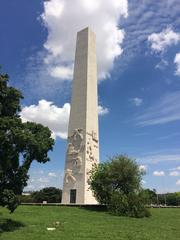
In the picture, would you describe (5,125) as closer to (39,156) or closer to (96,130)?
(39,156)

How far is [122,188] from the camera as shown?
1406 inches

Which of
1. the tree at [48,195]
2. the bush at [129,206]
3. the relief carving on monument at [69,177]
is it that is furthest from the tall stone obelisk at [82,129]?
the tree at [48,195]

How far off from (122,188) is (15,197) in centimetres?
1873

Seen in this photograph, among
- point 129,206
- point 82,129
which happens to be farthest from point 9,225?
point 82,129

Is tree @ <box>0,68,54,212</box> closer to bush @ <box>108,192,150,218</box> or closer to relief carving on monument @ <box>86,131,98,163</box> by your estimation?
bush @ <box>108,192,150,218</box>

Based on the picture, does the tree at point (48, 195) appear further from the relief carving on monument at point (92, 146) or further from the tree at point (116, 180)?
the tree at point (116, 180)

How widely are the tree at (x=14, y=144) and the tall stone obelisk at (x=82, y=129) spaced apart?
22848 millimetres

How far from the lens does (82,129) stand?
1754 inches

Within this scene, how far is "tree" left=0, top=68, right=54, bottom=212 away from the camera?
18.6 m

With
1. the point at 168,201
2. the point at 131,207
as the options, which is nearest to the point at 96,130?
the point at 131,207

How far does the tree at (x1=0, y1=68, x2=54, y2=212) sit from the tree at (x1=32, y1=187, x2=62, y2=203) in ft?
115

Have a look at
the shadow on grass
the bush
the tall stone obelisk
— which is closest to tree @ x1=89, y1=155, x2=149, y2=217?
the bush

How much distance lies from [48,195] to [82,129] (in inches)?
672

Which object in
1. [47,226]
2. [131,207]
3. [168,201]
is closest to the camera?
[47,226]
